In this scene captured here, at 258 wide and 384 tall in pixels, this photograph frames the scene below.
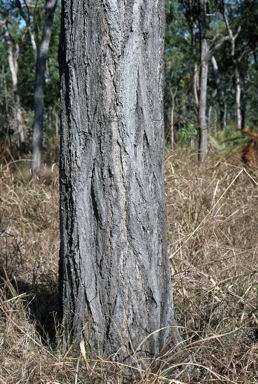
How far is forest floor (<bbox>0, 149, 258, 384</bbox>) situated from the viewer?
269 centimetres

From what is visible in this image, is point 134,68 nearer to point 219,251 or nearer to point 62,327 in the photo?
point 62,327

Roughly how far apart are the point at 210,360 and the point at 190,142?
5064mm

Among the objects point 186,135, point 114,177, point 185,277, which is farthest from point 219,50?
point 114,177

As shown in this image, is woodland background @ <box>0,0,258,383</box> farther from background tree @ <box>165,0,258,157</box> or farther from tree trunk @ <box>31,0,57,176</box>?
background tree @ <box>165,0,258,157</box>

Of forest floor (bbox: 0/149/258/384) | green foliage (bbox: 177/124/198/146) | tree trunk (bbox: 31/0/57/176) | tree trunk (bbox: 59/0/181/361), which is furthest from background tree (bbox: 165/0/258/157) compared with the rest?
tree trunk (bbox: 59/0/181/361)

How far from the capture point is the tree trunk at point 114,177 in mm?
2518

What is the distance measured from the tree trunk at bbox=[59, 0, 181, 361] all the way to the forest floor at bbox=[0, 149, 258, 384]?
7.5 inches

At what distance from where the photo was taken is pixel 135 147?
2568 mm

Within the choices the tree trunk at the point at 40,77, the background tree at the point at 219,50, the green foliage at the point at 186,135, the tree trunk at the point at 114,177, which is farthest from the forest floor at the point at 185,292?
the background tree at the point at 219,50

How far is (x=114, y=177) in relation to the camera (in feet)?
8.38

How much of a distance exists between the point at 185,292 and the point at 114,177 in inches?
43.9

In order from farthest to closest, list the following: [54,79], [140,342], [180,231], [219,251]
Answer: [54,79], [180,231], [219,251], [140,342]

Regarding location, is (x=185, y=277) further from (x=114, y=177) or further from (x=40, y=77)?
(x=40, y=77)

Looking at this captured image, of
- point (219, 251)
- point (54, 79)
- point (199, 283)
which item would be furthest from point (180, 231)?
point (54, 79)
